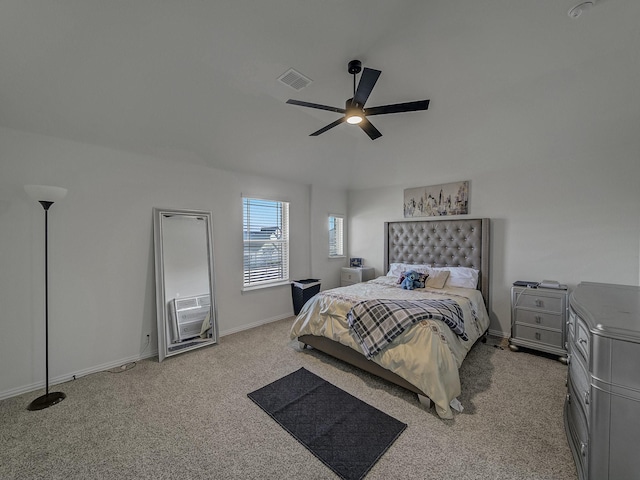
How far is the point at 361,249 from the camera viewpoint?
5.51 m

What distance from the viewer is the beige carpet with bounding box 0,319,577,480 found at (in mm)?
1705

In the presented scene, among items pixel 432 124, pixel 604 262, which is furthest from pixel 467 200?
pixel 604 262

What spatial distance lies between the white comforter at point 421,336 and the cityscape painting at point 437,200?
1308mm

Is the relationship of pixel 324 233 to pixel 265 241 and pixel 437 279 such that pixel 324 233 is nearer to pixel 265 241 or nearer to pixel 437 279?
pixel 265 241

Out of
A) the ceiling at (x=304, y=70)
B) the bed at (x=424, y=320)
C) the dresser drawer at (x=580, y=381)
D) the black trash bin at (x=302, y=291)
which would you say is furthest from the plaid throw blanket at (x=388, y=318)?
the ceiling at (x=304, y=70)

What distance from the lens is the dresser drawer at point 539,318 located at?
123 inches

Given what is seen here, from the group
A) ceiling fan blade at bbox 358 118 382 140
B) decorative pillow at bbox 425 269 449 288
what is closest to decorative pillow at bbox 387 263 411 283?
decorative pillow at bbox 425 269 449 288

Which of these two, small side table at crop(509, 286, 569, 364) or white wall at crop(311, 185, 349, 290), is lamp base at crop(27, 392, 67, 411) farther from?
small side table at crop(509, 286, 569, 364)

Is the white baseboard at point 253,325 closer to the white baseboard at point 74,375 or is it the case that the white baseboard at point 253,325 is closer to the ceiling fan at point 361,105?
the white baseboard at point 74,375

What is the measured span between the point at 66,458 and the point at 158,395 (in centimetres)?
72

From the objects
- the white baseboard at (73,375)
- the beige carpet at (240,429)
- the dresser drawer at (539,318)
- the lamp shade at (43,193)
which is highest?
the lamp shade at (43,193)

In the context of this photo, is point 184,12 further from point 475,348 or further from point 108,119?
point 475,348

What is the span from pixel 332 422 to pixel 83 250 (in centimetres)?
309

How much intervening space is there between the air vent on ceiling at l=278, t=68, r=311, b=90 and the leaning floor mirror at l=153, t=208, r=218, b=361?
6.79 feet
